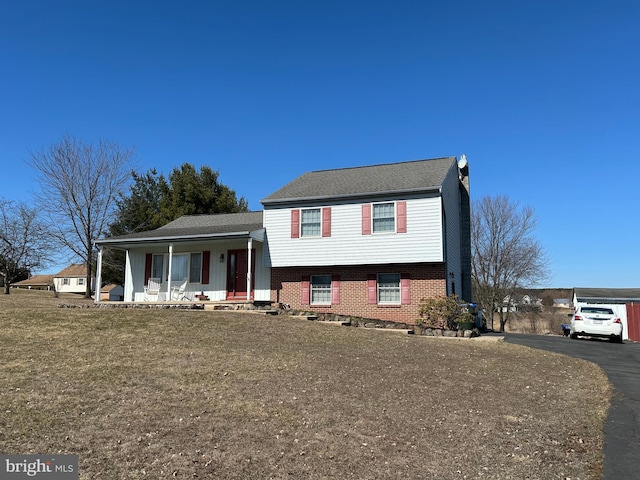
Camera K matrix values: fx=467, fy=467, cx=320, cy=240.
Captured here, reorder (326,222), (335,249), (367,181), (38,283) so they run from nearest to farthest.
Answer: (335,249), (326,222), (367,181), (38,283)

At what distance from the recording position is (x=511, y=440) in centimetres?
586

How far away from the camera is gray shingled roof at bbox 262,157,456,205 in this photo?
19.2 meters

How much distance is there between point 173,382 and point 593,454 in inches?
233

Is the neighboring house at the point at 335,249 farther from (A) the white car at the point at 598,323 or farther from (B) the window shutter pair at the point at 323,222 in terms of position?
(A) the white car at the point at 598,323

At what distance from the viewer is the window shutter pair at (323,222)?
20.0 m

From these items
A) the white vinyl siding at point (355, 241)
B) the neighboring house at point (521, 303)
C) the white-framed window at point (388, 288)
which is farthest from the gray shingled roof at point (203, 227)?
the neighboring house at point (521, 303)

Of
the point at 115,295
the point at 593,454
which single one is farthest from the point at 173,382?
the point at 115,295

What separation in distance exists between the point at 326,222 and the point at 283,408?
45.7 ft

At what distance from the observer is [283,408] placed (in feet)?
21.5

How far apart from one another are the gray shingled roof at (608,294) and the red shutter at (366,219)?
27679mm

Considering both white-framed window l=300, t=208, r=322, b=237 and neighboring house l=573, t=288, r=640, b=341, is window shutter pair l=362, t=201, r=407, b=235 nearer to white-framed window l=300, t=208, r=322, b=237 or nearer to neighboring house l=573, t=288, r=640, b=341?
white-framed window l=300, t=208, r=322, b=237

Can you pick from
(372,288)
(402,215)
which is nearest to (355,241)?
(372,288)

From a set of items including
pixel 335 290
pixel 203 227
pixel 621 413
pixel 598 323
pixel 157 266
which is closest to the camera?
pixel 621 413

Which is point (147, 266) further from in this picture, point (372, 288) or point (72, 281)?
point (72, 281)
